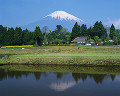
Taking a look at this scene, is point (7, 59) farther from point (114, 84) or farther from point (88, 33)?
point (88, 33)

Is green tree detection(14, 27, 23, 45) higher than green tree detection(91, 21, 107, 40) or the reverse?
the reverse

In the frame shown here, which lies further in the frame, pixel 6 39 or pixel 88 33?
pixel 88 33

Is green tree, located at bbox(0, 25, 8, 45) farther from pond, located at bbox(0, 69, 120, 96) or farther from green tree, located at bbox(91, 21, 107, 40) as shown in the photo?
pond, located at bbox(0, 69, 120, 96)

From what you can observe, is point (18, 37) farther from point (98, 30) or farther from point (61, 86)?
point (61, 86)

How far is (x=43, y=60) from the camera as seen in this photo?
60.1ft

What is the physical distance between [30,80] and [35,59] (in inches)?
293

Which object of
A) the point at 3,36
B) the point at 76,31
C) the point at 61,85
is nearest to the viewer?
the point at 61,85

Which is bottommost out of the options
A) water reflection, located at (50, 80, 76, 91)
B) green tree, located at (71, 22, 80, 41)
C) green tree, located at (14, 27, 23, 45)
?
water reflection, located at (50, 80, 76, 91)

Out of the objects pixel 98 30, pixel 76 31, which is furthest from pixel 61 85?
pixel 98 30

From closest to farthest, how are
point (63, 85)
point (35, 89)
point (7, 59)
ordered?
point (35, 89) → point (63, 85) → point (7, 59)

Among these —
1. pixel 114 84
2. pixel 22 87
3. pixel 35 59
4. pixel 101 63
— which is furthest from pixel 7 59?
pixel 114 84

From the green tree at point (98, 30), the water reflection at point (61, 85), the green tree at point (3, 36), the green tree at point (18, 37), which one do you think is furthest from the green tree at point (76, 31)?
the water reflection at point (61, 85)

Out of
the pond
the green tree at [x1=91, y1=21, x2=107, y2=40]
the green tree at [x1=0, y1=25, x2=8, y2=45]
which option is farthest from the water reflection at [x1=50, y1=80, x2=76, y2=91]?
the green tree at [x1=91, y1=21, x2=107, y2=40]

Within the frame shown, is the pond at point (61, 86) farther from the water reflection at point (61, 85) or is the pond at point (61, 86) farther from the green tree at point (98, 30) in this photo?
the green tree at point (98, 30)
